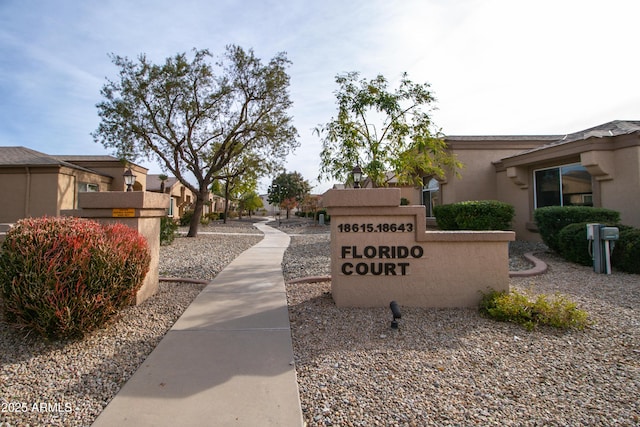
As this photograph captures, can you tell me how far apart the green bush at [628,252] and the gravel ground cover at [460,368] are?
2503mm

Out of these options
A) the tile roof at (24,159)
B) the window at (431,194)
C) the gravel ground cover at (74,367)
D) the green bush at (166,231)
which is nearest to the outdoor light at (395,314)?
the gravel ground cover at (74,367)

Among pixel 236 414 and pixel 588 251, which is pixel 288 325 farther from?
pixel 588 251

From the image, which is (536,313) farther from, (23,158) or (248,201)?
(248,201)

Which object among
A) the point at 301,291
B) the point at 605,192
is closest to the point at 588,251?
the point at 605,192

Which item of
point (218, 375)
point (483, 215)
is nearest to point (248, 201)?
point (483, 215)

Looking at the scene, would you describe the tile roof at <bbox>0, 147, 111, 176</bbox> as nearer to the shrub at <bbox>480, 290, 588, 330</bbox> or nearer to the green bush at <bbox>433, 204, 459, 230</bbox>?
the green bush at <bbox>433, 204, 459, 230</bbox>

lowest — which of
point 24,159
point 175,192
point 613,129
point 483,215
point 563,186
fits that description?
point 483,215

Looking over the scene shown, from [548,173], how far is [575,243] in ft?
16.0

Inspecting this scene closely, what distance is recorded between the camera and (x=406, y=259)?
5.29m

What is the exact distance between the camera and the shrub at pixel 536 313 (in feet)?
14.2

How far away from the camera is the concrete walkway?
8.59 ft

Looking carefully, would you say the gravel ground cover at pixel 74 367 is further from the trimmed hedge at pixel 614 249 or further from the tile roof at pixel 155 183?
the tile roof at pixel 155 183

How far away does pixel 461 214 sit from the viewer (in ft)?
37.4

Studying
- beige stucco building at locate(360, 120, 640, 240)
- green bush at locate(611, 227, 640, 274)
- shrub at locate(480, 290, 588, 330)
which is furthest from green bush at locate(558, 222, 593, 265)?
shrub at locate(480, 290, 588, 330)
